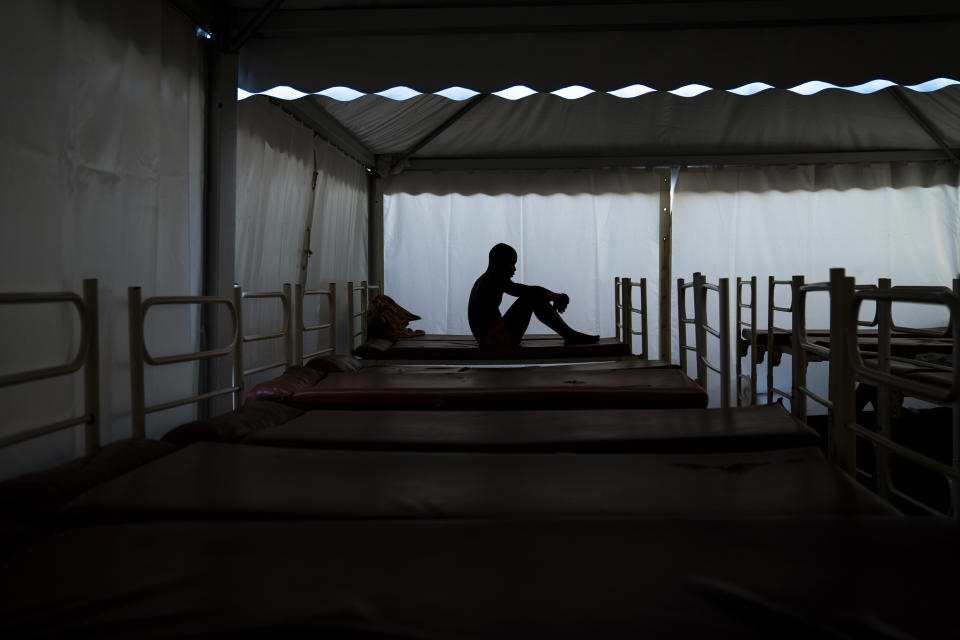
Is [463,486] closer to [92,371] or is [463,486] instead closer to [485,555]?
[485,555]

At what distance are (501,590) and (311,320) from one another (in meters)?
4.75

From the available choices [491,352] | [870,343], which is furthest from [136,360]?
[870,343]

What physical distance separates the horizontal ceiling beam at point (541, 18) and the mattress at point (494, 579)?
2.92m

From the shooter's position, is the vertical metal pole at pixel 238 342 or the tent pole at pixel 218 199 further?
the tent pole at pixel 218 199

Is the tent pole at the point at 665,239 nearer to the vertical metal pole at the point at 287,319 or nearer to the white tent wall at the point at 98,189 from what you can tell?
the vertical metal pole at the point at 287,319

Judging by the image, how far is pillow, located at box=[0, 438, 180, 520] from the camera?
55.7 inches

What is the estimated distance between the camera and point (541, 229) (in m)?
7.25

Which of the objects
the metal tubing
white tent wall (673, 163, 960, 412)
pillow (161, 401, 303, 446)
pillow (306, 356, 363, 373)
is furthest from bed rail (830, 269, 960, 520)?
white tent wall (673, 163, 960, 412)

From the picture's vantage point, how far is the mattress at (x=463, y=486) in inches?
57.5

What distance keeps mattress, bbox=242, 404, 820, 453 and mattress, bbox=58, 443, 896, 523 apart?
18 centimetres

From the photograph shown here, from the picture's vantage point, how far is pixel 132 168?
118 inches

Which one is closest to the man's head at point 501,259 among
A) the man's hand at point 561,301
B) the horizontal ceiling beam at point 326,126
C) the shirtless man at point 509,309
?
the shirtless man at point 509,309

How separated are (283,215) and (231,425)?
280 cm

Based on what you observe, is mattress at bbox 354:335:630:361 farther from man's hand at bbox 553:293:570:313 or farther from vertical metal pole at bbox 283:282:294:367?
vertical metal pole at bbox 283:282:294:367
